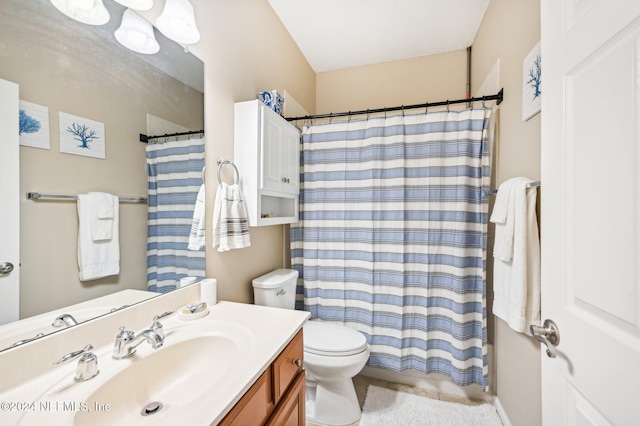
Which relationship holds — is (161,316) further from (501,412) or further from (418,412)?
A: (501,412)

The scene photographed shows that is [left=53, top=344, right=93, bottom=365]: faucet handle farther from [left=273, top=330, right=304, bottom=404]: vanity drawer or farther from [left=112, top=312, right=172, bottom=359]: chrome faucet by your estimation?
[left=273, top=330, right=304, bottom=404]: vanity drawer

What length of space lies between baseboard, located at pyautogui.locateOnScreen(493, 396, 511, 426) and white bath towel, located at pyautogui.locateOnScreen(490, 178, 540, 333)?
775mm

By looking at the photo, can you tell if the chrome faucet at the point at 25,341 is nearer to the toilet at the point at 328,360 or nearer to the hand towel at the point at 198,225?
the hand towel at the point at 198,225

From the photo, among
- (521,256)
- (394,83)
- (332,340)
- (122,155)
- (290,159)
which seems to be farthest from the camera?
(394,83)

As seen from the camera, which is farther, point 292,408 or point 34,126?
point 292,408

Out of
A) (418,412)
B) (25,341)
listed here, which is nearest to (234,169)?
(25,341)

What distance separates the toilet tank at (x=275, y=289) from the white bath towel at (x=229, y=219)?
1.14 feet

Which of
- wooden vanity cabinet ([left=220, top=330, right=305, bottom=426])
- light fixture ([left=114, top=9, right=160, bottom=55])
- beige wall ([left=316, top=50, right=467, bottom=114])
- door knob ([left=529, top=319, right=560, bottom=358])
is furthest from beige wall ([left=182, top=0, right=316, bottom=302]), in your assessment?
door knob ([left=529, top=319, right=560, bottom=358])

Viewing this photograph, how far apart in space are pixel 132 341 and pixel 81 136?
0.64 metres

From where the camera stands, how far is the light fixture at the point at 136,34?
0.92 metres

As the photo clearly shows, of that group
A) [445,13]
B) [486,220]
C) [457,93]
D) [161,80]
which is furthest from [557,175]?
[457,93]

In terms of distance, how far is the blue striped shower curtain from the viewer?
160 cm

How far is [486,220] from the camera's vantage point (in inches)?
62.9

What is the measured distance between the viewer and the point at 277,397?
86 cm
